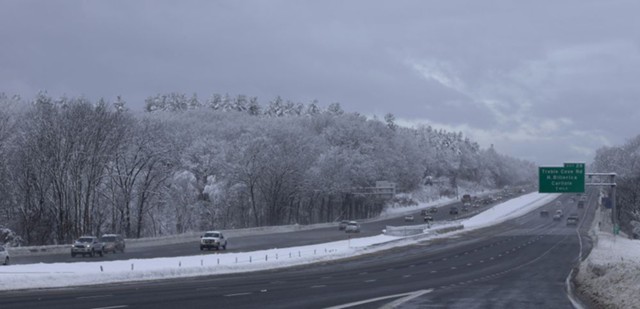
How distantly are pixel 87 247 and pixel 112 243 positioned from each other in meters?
4.54

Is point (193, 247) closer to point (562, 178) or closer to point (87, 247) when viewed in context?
point (87, 247)

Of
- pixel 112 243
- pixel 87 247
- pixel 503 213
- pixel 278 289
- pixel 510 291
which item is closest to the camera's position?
pixel 278 289

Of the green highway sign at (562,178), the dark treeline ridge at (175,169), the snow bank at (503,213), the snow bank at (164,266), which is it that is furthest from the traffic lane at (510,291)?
the snow bank at (503,213)

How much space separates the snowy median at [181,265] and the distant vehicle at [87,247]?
7.41m

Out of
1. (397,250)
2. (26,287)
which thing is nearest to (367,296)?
(26,287)

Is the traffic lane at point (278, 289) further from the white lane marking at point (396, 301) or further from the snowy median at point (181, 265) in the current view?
the snowy median at point (181, 265)

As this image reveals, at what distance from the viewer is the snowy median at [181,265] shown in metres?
33.1

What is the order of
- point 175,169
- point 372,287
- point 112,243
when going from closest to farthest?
1. point 372,287
2. point 112,243
3. point 175,169

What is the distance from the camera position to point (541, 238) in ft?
302

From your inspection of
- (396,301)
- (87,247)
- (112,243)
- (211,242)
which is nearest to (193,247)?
(211,242)

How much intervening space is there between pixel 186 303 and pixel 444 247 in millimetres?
56616

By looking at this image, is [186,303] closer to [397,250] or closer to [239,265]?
[239,265]

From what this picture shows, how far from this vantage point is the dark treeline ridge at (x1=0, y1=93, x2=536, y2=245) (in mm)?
82688

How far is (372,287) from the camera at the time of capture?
3350 centimetres
